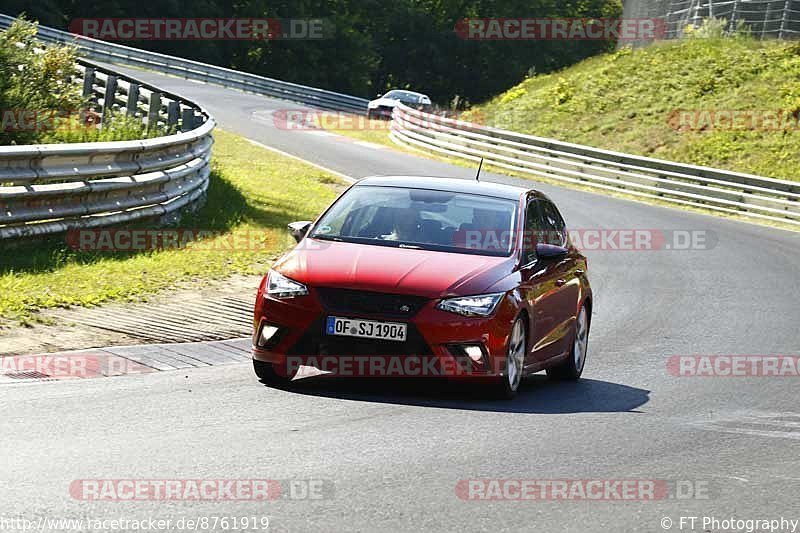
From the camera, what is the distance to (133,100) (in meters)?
23.3

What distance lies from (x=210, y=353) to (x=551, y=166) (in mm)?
26538

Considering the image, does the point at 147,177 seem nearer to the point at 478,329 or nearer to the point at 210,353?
Answer: the point at 210,353

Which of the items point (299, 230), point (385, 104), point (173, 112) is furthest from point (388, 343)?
point (385, 104)

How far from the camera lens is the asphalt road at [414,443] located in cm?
638

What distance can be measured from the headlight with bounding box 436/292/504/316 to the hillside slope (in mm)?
28160

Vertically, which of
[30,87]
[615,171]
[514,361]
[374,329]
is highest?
[374,329]

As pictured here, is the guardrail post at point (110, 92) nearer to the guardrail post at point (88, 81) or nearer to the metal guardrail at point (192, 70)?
the guardrail post at point (88, 81)

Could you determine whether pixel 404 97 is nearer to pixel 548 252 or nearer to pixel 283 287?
pixel 548 252

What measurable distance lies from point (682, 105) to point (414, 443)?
36.8 meters

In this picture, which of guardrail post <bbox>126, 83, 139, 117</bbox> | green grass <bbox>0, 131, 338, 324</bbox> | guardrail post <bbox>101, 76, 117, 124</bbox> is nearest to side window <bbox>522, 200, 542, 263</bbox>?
green grass <bbox>0, 131, 338, 324</bbox>

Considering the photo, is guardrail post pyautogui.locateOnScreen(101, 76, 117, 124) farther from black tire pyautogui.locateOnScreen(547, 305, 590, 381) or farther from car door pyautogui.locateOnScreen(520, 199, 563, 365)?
car door pyautogui.locateOnScreen(520, 199, 563, 365)

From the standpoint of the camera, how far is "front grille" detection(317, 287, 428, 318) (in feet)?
30.2

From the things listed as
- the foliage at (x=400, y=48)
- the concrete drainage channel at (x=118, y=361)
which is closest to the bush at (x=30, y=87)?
the concrete drainage channel at (x=118, y=361)

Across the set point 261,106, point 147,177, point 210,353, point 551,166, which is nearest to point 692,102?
point 551,166
